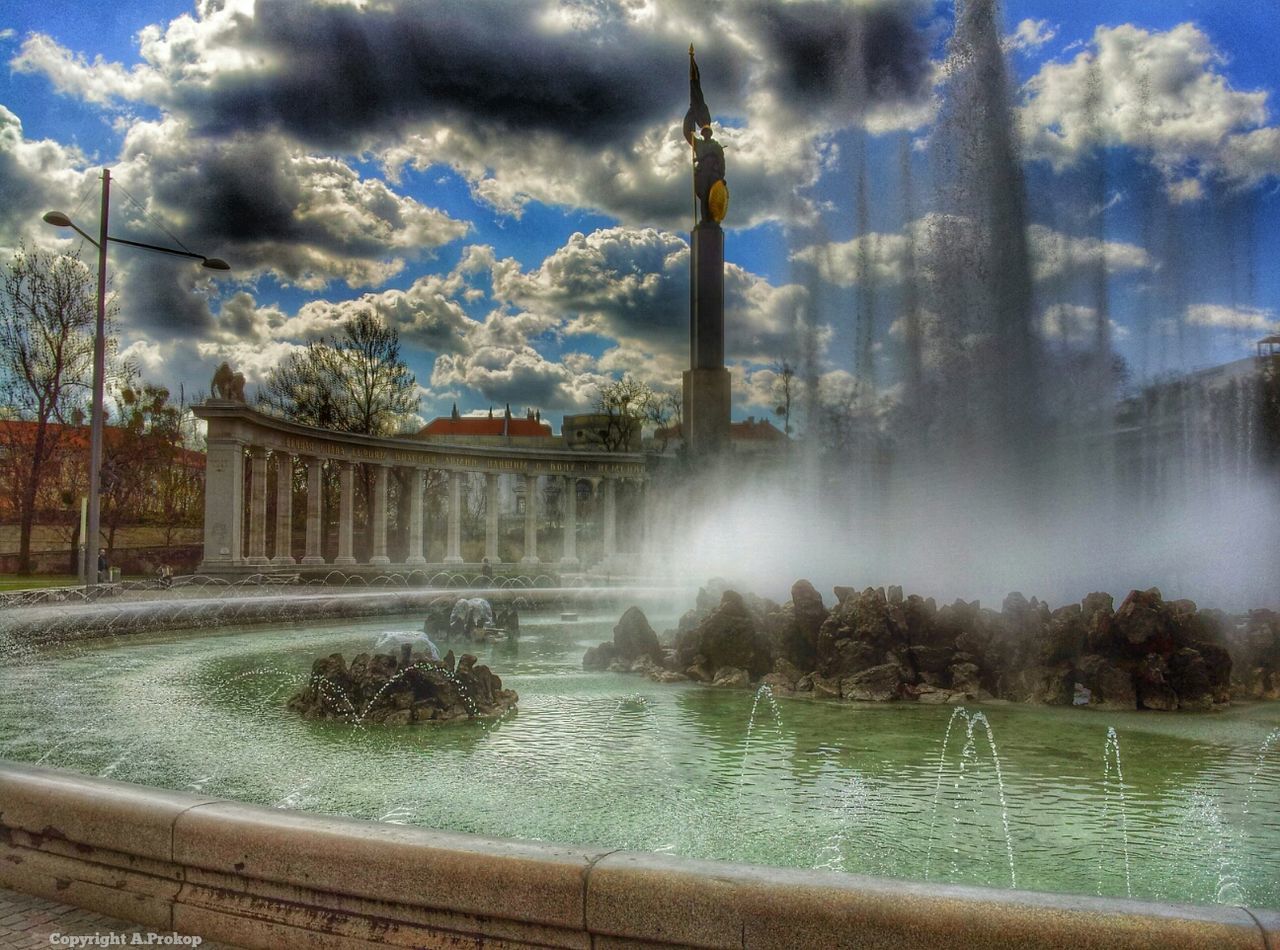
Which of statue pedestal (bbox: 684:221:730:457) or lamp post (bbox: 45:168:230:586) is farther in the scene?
statue pedestal (bbox: 684:221:730:457)

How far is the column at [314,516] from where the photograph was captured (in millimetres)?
50397

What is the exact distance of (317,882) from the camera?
438cm

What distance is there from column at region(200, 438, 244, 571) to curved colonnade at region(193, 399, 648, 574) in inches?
1.8

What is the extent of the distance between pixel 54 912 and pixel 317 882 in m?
1.71

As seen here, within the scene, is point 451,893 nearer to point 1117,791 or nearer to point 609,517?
point 1117,791

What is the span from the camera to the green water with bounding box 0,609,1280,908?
6762 millimetres

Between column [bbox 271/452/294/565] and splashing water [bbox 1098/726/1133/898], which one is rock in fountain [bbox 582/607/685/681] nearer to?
splashing water [bbox 1098/726/1133/898]

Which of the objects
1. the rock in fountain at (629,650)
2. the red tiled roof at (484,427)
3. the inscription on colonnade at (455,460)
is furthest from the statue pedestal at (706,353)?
the red tiled roof at (484,427)

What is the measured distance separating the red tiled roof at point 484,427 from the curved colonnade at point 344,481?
55896mm

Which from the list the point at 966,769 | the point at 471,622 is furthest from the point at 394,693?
the point at 471,622

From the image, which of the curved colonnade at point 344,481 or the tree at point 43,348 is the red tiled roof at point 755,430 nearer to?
the curved colonnade at point 344,481

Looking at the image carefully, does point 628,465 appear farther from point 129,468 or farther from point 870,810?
point 870,810

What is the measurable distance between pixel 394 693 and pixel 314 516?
138ft

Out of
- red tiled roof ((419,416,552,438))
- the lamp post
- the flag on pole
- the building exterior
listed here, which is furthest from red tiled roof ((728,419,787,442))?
the lamp post
